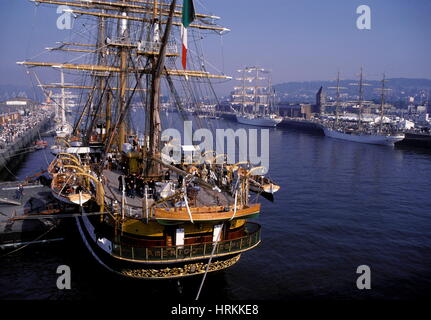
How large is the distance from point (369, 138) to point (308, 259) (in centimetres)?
8163

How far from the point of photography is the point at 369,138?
97.6m

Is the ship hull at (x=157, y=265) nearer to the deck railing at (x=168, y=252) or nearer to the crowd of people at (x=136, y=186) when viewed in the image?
the deck railing at (x=168, y=252)

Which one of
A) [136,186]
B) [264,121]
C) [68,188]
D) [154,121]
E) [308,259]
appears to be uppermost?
[154,121]

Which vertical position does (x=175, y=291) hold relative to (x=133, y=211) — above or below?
below

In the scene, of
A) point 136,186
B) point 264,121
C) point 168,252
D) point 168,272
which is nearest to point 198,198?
point 136,186

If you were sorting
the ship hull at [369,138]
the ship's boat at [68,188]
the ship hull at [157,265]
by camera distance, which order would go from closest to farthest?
1. the ship hull at [157,265]
2. the ship's boat at [68,188]
3. the ship hull at [369,138]

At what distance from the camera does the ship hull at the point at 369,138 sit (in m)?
91.8

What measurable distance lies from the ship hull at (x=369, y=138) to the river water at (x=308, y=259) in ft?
172

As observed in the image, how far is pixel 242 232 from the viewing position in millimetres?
19719

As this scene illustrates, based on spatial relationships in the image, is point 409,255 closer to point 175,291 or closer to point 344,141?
point 175,291

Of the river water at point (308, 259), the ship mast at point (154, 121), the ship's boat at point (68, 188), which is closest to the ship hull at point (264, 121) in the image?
the river water at point (308, 259)

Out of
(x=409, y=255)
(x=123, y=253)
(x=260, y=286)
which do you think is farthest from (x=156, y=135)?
(x=409, y=255)

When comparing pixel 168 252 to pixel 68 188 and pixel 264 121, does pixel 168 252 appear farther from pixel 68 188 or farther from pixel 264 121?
pixel 264 121

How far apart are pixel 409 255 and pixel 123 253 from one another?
1908cm
